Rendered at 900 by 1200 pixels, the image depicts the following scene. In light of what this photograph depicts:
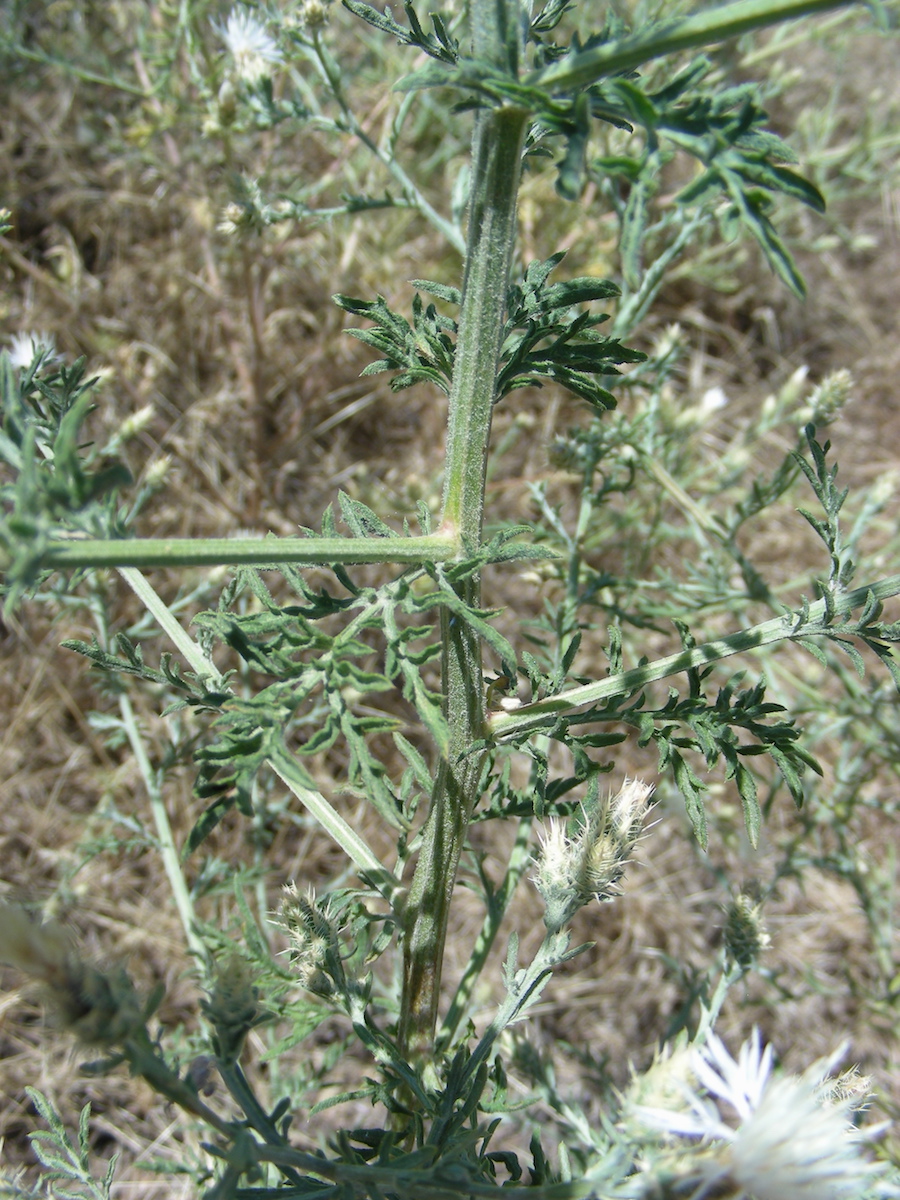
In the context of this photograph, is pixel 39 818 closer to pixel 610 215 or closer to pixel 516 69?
pixel 516 69

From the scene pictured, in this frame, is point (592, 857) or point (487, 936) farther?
point (487, 936)

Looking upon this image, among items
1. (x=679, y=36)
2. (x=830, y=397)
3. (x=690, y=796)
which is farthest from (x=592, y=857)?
(x=830, y=397)

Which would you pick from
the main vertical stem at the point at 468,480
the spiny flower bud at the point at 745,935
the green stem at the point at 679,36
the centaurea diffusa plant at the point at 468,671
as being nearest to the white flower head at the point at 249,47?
the centaurea diffusa plant at the point at 468,671

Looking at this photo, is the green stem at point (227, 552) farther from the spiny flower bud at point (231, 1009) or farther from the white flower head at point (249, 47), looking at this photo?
A: the white flower head at point (249, 47)

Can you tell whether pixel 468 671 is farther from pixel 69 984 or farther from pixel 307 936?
pixel 69 984

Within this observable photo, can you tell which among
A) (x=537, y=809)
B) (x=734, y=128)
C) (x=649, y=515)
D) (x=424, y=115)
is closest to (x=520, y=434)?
(x=649, y=515)

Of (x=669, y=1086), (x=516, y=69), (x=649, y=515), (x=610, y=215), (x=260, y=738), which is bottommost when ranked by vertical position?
(x=669, y=1086)

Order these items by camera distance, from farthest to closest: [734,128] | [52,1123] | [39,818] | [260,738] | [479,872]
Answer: [39,818] < [479,872] < [52,1123] < [260,738] < [734,128]
